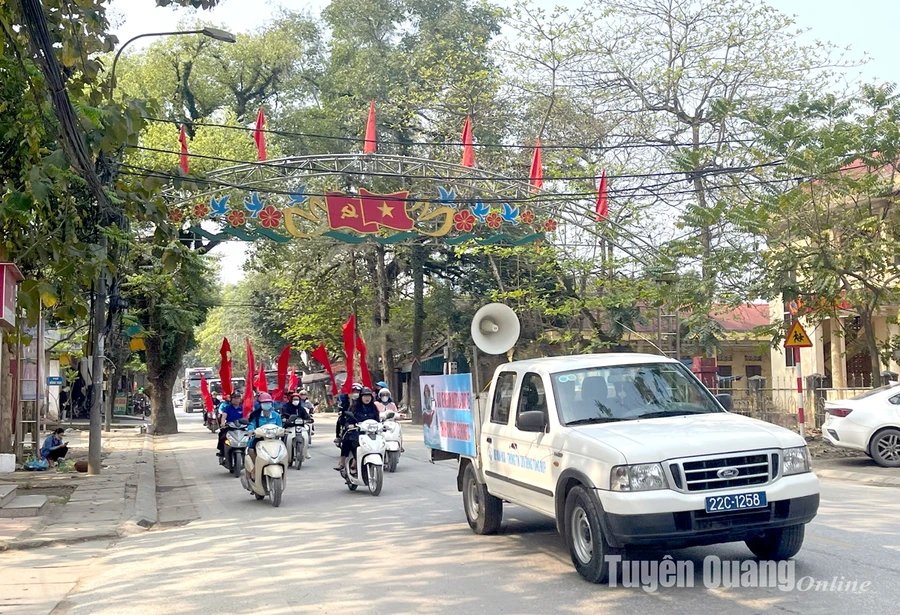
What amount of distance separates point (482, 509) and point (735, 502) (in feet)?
11.4

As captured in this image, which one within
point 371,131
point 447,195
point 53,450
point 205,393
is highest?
point 371,131

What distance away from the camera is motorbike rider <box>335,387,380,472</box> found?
14.5 m

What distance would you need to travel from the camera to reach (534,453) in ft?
25.4

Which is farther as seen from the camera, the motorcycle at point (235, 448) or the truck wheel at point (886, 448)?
the motorcycle at point (235, 448)

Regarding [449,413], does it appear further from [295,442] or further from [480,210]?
[480,210]

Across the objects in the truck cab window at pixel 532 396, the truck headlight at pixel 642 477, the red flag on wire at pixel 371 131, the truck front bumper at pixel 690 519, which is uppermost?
the red flag on wire at pixel 371 131

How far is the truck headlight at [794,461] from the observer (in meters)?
6.56

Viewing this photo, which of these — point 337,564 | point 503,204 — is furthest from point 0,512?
point 503,204

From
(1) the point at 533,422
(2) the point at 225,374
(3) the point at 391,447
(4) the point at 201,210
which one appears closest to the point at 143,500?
(3) the point at 391,447

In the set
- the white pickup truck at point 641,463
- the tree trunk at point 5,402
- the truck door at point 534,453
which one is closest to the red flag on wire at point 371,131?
the tree trunk at point 5,402

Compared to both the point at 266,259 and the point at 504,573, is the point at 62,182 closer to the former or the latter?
the point at 504,573

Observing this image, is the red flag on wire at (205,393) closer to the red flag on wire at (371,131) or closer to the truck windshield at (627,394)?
the red flag on wire at (371,131)

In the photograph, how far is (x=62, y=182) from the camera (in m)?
10.6

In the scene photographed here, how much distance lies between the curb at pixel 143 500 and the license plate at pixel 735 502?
813 cm
